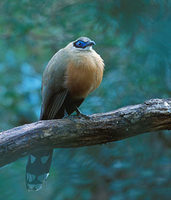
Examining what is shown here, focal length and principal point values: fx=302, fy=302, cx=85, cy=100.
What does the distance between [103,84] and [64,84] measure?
989mm

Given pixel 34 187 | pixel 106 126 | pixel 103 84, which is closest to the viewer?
Result: pixel 106 126

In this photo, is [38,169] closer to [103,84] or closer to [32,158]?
[32,158]

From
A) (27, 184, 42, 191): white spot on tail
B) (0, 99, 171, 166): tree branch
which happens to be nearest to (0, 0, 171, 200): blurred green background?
(27, 184, 42, 191): white spot on tail

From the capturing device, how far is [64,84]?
267cm

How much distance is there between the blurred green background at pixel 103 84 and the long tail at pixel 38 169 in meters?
0.09

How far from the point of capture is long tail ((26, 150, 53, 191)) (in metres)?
2.74

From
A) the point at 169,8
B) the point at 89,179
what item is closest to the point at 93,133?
the point at 89,179

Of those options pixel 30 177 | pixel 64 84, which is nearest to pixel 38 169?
pixel 30 177

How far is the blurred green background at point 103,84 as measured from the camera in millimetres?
1345

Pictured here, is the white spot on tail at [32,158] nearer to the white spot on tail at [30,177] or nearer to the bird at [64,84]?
the bird at [64,84]

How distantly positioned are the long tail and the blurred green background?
0.09 metres

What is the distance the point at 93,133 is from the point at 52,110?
530mm

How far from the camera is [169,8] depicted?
3.79 ft

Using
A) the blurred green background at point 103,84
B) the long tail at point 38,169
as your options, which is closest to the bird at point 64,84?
the long tail at point 38,169
